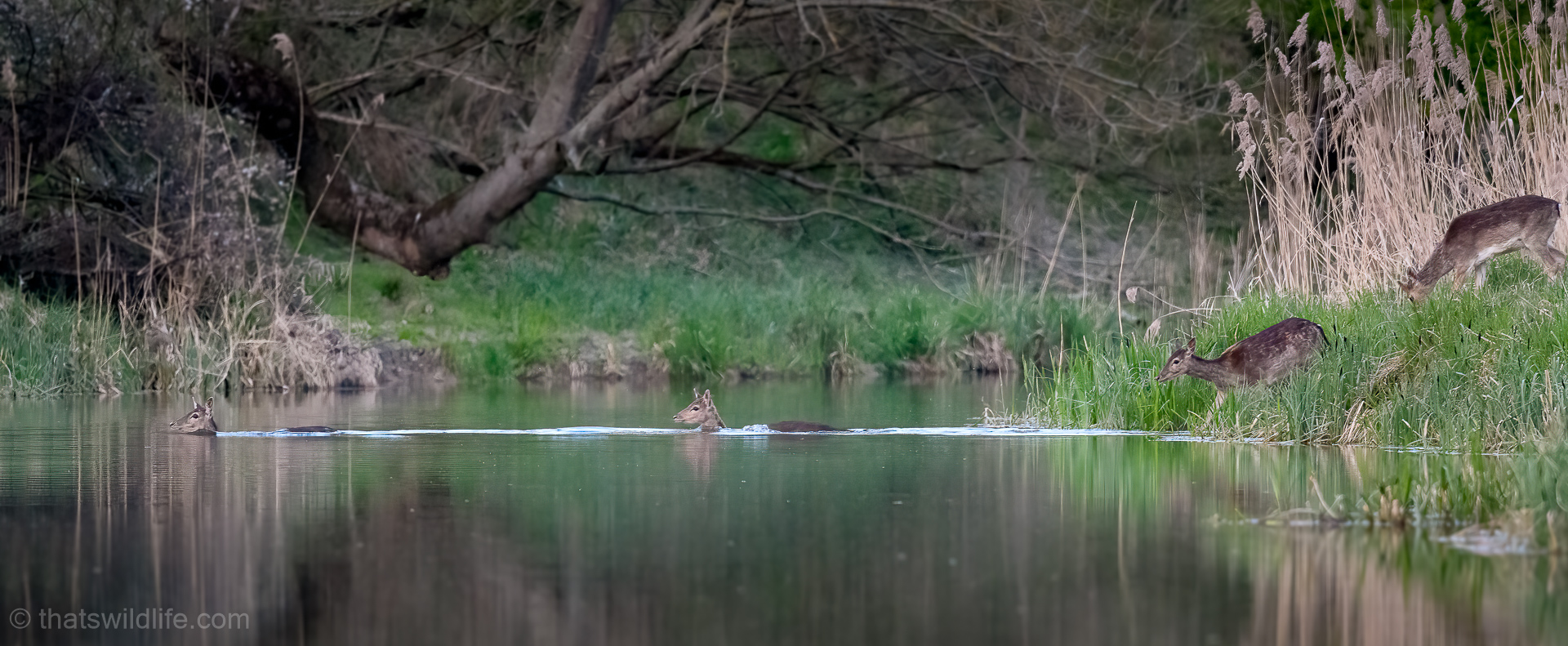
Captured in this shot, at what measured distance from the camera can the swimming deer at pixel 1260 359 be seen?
1023 centimetres

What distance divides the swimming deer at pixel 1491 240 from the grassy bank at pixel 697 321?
27.1 feet

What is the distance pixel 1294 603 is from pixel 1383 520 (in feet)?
5.51

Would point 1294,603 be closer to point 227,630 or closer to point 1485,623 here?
point 1485,623

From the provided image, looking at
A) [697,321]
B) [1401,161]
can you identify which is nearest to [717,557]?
[1401,161]

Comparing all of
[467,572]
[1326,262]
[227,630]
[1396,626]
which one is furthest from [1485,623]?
[1326,262]

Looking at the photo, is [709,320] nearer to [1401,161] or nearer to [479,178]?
[479,178]

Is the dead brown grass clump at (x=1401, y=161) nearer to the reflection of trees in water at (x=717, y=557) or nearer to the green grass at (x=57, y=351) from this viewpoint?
the reflection of trees in water at (x=717, y=557)

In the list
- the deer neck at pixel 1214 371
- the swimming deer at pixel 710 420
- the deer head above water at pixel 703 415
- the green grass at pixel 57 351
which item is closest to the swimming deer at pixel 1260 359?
the deer neck at pixel 1214 371

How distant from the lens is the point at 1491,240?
34.2ft

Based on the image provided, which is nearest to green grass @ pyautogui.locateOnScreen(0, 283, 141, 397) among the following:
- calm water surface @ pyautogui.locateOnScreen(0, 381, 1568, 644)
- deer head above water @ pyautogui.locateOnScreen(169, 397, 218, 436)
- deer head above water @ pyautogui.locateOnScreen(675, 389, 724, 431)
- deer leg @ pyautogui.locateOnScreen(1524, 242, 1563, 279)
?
deer head above water @ pyautogui.locateOnScreen(169, 397, 218, 436)

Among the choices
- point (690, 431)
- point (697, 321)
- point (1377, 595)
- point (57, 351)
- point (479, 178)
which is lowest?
point (1377, 595)

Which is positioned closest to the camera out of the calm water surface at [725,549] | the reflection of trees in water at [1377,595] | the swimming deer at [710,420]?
the reflection of trees in water at [1377,595]

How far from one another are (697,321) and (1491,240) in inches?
443

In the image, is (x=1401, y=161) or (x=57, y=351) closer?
(x=1401, y=161)
